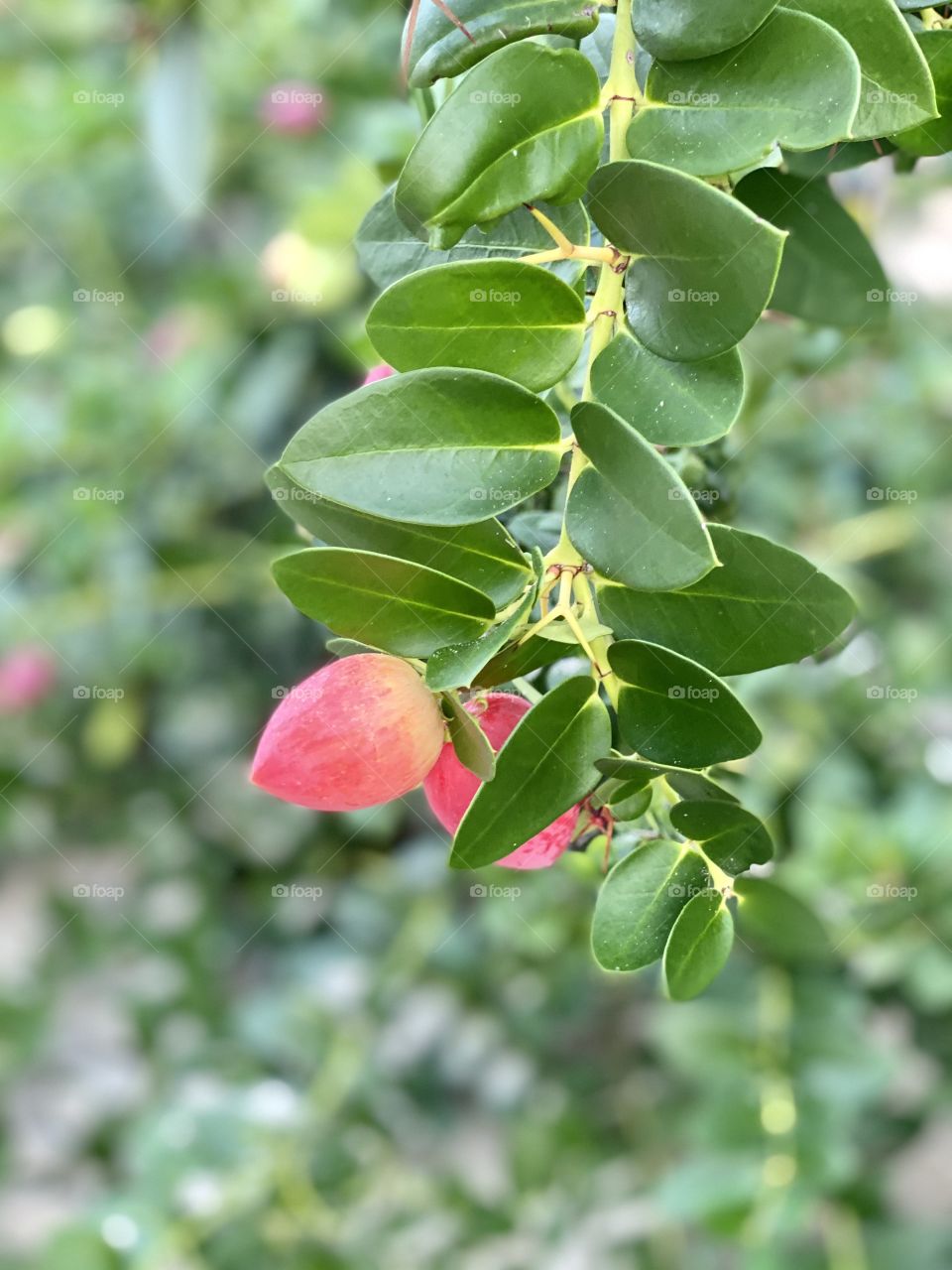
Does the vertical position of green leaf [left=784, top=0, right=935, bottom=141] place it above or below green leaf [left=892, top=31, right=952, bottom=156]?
above

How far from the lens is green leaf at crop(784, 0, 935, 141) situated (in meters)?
0.22

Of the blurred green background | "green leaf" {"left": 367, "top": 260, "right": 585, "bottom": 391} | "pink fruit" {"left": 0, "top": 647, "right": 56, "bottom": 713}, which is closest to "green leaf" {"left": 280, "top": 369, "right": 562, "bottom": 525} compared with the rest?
"green leaf" {"left": 367, "top": 260, "right": 585, "bottom": 391}

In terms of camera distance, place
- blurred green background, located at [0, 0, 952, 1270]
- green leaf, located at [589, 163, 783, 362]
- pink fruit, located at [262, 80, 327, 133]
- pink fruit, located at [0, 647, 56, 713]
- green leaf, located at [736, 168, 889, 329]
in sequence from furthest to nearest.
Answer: pink fruit, located at [0, 647, 56, 713] < pink fruit, located at [262, 80, 327, 133] < blurred green background, located at [0, 0, 952, 1270] < green leaf, located at [736, 168, 889, 329] < green leaf, located at [589, 163, 783, 362]

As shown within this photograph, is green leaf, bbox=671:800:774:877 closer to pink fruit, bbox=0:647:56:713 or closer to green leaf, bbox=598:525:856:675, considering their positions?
green leaf, bbox=598:525:856:675

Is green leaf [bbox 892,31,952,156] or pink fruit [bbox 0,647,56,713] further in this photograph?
pink fruit [bbox 0,647,56,713]

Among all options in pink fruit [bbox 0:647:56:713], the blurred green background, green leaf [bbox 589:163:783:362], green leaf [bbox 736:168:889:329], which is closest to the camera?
green leaf [bbox 589:163:783:362]

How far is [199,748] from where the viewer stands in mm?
1008

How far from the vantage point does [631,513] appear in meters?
→ 0.22

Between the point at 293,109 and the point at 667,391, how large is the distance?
85cm

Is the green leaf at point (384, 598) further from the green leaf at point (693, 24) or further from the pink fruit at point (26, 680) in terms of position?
the pink fruit at point (26, 680)

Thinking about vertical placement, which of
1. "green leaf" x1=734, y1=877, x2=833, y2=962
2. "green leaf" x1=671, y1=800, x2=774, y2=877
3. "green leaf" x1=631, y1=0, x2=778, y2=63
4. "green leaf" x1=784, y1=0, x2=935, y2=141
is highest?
"green leaf" x1=631, y1=0, x2=778, y2=63

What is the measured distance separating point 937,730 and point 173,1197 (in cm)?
63

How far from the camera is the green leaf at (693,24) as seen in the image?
0.21m

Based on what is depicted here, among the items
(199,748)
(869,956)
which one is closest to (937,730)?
(869,956)
